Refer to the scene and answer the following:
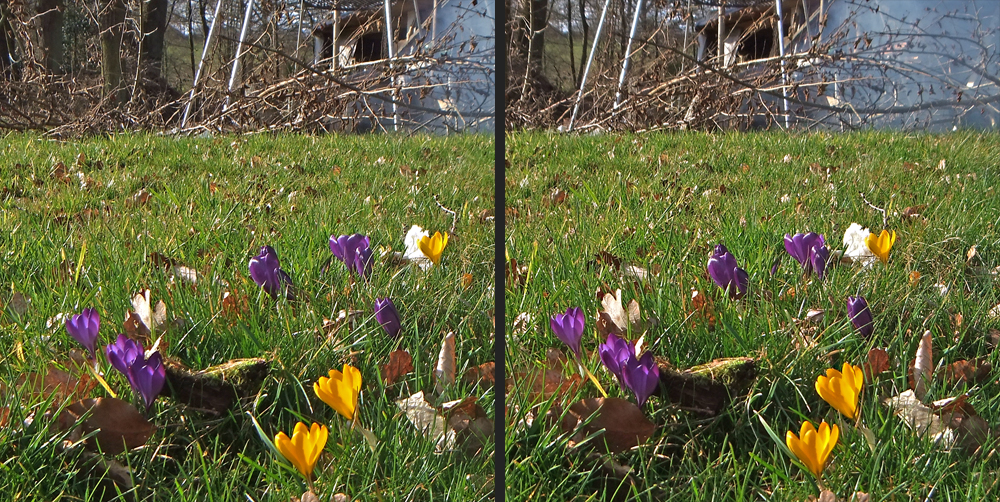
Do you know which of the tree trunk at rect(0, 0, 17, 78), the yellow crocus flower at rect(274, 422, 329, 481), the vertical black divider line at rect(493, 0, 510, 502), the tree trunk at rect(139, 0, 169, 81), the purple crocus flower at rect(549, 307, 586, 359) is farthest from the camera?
the tree trunk at rect(139, 0, 169, 81)

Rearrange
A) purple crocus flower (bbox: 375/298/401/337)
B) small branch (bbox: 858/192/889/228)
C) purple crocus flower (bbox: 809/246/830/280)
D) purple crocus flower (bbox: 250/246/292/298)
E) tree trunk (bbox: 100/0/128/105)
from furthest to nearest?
tree trunk (bbox: 100/0/128/105), small branch (bbox: 858/192/889/228), purple crocus flower (bbox: 809/246/830/280), purple crocus flower (bbox: 250/246/292/298), purple crocus flower (bbox: 375/298/401/337)

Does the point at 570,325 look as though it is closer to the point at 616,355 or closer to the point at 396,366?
the point at 616,355

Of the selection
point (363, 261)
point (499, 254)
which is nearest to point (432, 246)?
point (363, 261)

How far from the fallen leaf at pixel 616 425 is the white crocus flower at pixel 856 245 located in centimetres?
102

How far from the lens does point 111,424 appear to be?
101 centimetres

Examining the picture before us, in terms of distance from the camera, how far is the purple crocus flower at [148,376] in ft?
3.27

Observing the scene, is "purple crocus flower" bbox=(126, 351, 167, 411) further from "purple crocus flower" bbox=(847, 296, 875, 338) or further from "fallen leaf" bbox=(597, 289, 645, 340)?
"purple crocus flower" bbox=(847, 296, 875, 338)

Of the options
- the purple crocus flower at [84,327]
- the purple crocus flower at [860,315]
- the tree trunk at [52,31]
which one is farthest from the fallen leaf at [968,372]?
the tree trunk at [52,31]

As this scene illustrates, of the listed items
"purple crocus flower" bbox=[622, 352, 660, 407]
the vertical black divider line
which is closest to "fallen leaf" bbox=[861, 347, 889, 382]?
"purple crocus flower" bbox=[622, 352, 660, 407]

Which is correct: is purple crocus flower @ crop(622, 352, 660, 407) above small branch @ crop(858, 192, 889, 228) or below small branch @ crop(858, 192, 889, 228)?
above

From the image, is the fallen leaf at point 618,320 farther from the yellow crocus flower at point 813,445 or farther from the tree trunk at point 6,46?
the tree trunk at point 6,46

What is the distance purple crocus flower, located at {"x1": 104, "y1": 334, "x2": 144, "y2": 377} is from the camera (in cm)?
100

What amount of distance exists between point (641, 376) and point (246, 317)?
0.74 meters

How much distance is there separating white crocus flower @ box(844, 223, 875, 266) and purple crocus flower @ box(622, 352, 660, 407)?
3.31ft
